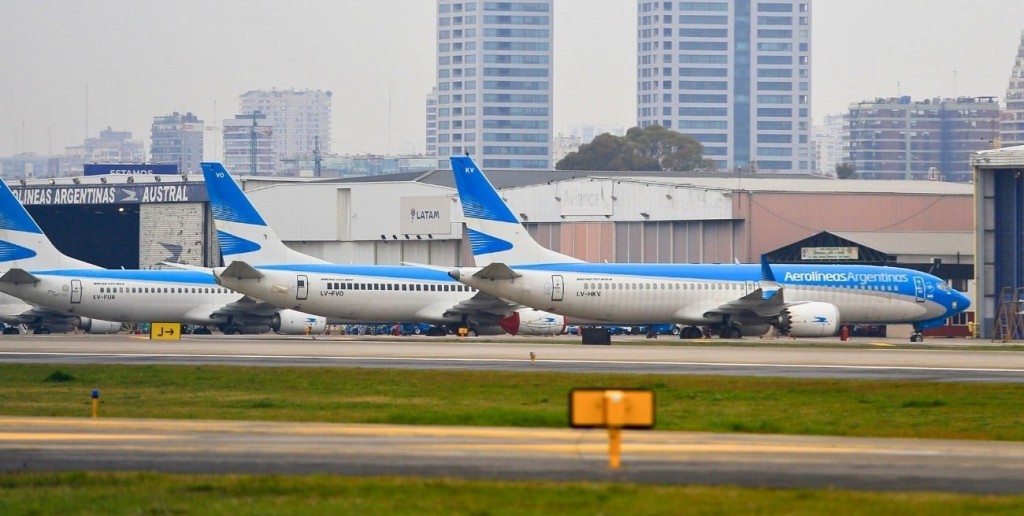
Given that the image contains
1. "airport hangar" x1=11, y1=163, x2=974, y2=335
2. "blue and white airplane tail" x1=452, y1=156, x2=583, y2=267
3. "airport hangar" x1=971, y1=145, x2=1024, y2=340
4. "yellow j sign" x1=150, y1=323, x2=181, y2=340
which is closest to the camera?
"blue and white airplane tail" x1=452, y1=156, x2=583, y2=267

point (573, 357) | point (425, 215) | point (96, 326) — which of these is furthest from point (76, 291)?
point (425, 215)

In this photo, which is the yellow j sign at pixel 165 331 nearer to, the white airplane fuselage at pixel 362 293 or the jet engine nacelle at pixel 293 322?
the white airplane fuselage at pixel 362 293

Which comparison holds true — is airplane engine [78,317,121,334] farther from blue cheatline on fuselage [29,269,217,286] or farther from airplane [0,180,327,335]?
blue cheatline on fuselage [29,269,217,286]

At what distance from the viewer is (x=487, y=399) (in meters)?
34.9

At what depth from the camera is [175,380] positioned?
40.9 metres

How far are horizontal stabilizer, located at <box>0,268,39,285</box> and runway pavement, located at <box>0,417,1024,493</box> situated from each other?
45830 mm

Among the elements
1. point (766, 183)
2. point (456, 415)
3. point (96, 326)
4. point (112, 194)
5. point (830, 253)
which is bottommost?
point (96, 326)

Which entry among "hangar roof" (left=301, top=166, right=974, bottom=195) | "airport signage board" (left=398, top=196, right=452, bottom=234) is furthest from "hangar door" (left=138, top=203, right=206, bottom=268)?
"airport signage board" (left=398, top=196, right=452, bottom=234)

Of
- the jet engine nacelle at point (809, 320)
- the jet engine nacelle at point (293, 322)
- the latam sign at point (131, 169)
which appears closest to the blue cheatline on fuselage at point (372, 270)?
the jet engine nacelle at point (293, 322)

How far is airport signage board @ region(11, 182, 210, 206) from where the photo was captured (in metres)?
112

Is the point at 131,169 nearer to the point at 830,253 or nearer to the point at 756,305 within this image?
the point at 830,253

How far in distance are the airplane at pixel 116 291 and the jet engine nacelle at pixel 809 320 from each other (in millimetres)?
23636

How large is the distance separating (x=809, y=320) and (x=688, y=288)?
208 inches

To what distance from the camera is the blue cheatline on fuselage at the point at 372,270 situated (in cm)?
6894
